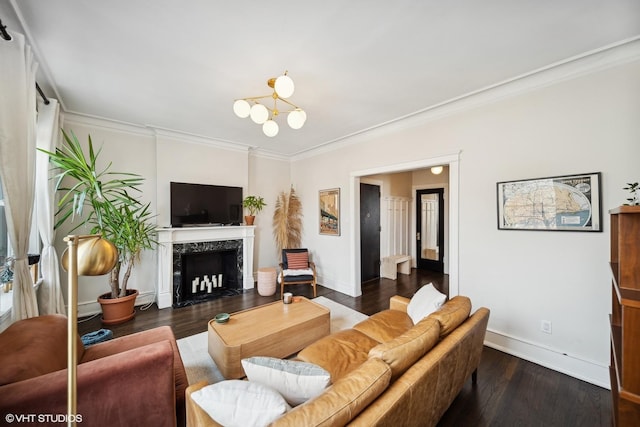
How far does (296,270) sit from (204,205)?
2009 mm

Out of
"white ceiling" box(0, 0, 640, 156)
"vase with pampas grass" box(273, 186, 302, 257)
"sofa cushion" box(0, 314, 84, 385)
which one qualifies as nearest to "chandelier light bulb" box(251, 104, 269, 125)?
"white ceiling" box(0, 0, 640, 156)

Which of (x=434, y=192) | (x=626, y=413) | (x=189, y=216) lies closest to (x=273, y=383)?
(x=626, y=413)

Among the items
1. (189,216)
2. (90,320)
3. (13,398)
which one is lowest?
(90,320)

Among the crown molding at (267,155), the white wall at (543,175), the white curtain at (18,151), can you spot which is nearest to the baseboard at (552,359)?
the white wall at (543,175)

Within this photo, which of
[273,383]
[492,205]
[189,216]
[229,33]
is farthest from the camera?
[189,216]

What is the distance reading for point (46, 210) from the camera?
2.62m

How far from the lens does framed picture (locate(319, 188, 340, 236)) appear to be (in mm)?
4562

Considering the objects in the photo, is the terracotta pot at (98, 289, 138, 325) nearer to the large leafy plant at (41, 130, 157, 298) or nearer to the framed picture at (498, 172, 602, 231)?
the large leafy plant at (41, 130, 157, 298)

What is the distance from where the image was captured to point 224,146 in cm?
453

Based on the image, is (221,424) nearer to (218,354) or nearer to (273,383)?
(273,383)

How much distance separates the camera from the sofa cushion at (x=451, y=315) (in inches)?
65.5

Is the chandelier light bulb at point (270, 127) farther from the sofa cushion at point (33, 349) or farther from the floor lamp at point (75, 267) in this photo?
the sofa cushion at point (33, 349)

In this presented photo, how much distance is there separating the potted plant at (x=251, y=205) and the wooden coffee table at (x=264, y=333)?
2192 millimetres

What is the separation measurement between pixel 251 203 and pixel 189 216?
43.2 inches
